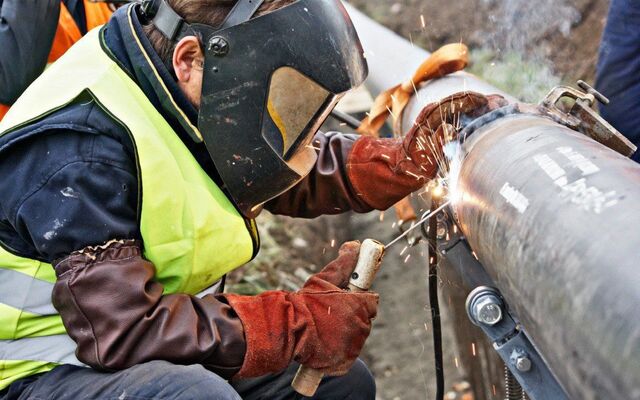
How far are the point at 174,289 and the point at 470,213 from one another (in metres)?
0.84

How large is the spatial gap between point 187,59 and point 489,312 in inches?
40.9

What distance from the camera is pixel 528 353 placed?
2.05 meters

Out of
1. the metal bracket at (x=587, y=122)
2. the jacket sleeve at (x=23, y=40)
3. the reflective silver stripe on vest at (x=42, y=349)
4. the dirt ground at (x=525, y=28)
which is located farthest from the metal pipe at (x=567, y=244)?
the dirt ground at (x=525, y=28)

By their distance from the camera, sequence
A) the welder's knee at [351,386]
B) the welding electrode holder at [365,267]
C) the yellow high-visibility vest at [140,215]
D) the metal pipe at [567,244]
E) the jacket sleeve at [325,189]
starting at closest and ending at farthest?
the metal pipe at [567,244]
the yellow high-visibility vest at [140,215]
the welding electrode holder at [365,267]
the welder's knee at [351,386]
the jacket sleeve at [325,189]

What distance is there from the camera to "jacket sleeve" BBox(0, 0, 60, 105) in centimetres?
342

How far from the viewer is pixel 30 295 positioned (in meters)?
2.30

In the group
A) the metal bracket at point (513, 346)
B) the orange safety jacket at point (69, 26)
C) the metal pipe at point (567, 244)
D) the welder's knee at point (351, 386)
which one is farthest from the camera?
the orange safety jacket at point (69, 26)

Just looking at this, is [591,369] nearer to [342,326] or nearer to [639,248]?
[639,248]

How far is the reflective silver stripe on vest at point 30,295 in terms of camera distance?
230 centimetres

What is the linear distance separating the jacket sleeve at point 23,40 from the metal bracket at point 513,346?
84.9 inches

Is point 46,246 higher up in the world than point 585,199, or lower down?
lower down

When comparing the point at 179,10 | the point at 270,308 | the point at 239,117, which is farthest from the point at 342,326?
the point at 179,10

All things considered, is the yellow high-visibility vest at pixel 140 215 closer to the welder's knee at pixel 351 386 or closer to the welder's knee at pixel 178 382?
the welder's knee at pixel 178 382

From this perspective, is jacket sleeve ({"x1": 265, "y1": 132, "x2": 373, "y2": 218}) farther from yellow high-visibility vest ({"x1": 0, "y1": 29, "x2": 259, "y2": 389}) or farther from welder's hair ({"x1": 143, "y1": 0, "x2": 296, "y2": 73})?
welder's hair ({"x1": 143, "y1": 0, "x2": 296, "y2": 73})
